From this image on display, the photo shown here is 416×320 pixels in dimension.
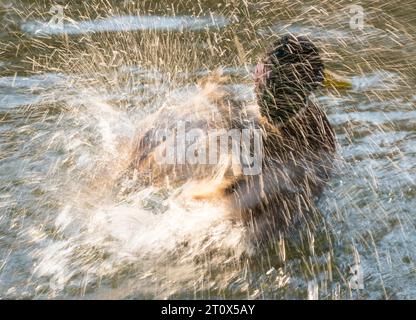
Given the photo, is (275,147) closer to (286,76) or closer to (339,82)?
(286,76)

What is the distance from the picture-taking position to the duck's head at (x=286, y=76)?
3.81 meters

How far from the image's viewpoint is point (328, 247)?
13.3 ft

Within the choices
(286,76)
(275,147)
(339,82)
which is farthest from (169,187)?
(339,82)

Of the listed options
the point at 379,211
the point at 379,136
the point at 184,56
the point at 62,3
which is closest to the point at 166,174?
the point at 379,211

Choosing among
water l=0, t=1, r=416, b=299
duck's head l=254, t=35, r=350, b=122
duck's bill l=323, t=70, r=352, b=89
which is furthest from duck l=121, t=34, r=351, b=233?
duck's bill l=323, t=70, r=352, b=89

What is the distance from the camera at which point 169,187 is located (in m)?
4.36

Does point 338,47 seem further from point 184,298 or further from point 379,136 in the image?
point 184,298

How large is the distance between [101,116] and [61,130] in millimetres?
387

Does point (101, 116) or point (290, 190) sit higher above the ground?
point (290, 190)

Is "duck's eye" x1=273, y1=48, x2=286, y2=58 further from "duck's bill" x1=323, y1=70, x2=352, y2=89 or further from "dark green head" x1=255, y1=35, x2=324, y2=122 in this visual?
"duck's bill" x1=323, y1=70, x2=352, y2=89

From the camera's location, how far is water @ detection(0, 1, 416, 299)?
3.82 metres

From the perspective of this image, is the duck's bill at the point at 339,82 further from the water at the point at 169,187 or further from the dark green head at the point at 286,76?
the dark green head at the point at 286,76

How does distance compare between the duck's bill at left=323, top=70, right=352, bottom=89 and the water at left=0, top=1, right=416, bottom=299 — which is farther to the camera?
the duck's bill at left=323, top=70, right=352, bottom=89

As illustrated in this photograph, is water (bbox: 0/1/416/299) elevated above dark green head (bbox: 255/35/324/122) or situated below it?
below
